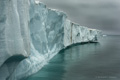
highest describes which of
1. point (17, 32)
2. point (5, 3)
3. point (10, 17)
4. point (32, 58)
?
point (5, 3)

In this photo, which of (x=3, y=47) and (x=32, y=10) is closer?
(x=3, y=47)

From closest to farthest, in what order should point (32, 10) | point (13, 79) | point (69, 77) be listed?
point (13, 79), point (69, 77), point (32, 10)

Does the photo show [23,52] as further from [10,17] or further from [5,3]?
[5,3]

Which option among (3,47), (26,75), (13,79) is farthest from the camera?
(26,75)

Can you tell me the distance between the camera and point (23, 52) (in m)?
6.22

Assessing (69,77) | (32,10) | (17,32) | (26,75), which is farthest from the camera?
(32,10)

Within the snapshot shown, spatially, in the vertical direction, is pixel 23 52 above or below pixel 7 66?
above

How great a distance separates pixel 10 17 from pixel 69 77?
4450 millimetres

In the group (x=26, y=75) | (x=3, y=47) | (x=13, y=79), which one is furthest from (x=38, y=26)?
(x=3, y=47)

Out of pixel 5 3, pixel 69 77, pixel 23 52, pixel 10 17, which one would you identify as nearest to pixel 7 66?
pixel 23 52

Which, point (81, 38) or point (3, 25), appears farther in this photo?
point (81, 38)

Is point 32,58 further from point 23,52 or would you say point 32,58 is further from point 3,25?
point 3,25

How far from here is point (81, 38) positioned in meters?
31.4

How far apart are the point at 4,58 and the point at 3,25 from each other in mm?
979
